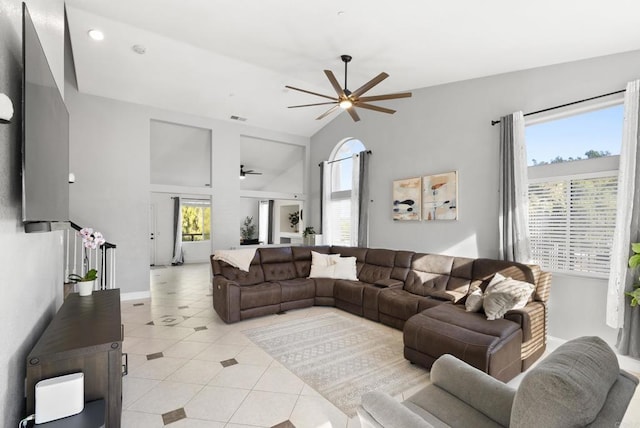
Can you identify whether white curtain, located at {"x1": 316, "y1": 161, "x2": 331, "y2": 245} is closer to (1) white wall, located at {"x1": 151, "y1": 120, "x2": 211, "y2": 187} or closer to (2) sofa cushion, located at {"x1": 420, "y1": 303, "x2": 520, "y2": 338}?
(1) white wall, located at {"x1": 151, "y1": 120, "x2": 211, "y2": 187}

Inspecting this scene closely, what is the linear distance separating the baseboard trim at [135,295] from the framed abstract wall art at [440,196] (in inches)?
196

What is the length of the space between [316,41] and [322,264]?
335 cm

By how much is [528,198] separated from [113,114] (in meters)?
6.47

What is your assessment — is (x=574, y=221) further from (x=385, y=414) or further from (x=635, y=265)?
(x=385, y=414)

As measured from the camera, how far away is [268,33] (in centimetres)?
354

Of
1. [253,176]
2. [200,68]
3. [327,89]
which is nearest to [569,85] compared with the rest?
[327,89]

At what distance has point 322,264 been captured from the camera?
5273 mm

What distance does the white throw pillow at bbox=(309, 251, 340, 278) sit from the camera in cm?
518

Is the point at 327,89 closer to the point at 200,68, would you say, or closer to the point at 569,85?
the point at 200,68

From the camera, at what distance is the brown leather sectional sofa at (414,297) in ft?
8.81

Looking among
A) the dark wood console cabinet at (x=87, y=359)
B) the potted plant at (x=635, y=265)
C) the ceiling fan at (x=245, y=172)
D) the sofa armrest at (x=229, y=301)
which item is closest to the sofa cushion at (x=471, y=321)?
the potted plant at (x=635, y=265)

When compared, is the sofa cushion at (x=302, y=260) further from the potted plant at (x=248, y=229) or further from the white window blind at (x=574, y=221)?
the potted plant at (x=248, y=229)

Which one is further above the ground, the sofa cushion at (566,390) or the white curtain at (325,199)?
the white curtain at (325,199)

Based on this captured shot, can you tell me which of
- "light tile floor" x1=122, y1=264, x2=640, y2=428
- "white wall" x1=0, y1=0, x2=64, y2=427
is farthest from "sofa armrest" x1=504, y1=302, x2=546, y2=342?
"white wall" x1=0, y1=0, x2=64, y2=427
